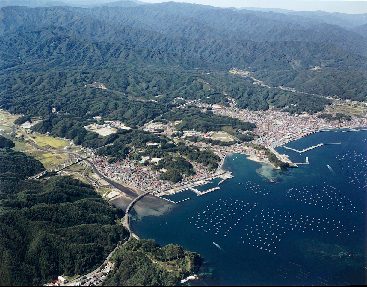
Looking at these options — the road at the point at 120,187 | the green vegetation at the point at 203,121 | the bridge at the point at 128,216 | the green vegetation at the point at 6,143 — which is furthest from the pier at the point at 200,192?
the green vegetation at the point at 6,143

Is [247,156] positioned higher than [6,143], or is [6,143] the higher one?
[247,156]

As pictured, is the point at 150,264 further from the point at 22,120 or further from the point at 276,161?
the point at 22,120

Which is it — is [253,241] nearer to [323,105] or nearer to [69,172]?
[69,172]

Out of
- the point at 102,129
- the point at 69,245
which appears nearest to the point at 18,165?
the point at 102,129

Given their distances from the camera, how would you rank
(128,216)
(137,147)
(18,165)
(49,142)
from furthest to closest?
(49,142)
(137,147)
(18,165)
(128,216)

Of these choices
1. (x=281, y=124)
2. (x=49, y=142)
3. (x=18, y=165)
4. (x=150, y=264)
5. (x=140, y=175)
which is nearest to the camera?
(x=150, y=264)

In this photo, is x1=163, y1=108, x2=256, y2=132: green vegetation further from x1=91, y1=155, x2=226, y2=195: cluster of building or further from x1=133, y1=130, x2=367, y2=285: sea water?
x1=91, y1=155, x2=226, y2=195: cluster of building

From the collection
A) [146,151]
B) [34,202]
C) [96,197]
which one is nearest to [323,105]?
[146,151]

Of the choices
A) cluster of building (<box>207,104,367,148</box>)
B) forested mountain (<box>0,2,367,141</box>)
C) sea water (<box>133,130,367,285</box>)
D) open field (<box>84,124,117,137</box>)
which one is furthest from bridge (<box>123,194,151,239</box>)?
forested mountain (<box>0,2,367,141</box>)
